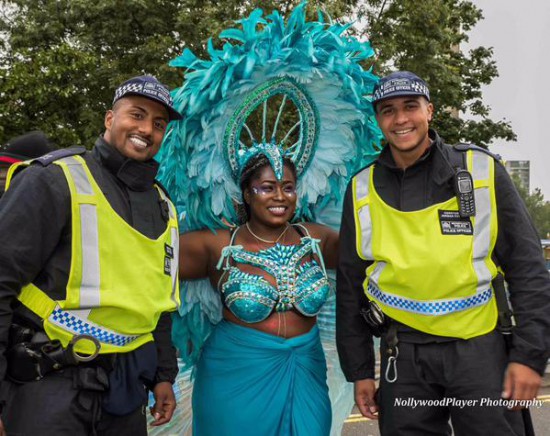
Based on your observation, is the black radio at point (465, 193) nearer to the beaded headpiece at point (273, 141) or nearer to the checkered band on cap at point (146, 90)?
the beaded headpiece at point (273, 141)

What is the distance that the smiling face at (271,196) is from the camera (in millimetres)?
2842

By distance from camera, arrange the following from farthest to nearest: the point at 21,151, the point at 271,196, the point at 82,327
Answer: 1. the point at 21,151
2. the point at 271,196
3. the point at 82,327

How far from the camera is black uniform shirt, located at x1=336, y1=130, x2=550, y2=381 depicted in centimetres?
214

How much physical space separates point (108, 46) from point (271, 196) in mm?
8022

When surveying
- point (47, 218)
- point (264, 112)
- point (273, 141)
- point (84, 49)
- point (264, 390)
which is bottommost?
point (264, 390)

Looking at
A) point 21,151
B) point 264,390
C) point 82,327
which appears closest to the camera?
point 82,327

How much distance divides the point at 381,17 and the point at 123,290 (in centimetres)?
851

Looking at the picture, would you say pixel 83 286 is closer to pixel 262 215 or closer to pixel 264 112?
pixel 262 215

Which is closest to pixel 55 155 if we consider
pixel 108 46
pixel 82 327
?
pixel 82 327

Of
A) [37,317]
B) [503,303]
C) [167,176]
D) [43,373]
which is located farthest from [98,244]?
[503,303]

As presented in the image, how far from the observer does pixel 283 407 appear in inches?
106

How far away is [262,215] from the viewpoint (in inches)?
112

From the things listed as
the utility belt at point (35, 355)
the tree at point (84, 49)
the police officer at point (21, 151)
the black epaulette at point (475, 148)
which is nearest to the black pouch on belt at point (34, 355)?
the utility belt at point (35, 355)

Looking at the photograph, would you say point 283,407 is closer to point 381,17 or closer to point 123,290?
point 123,290
